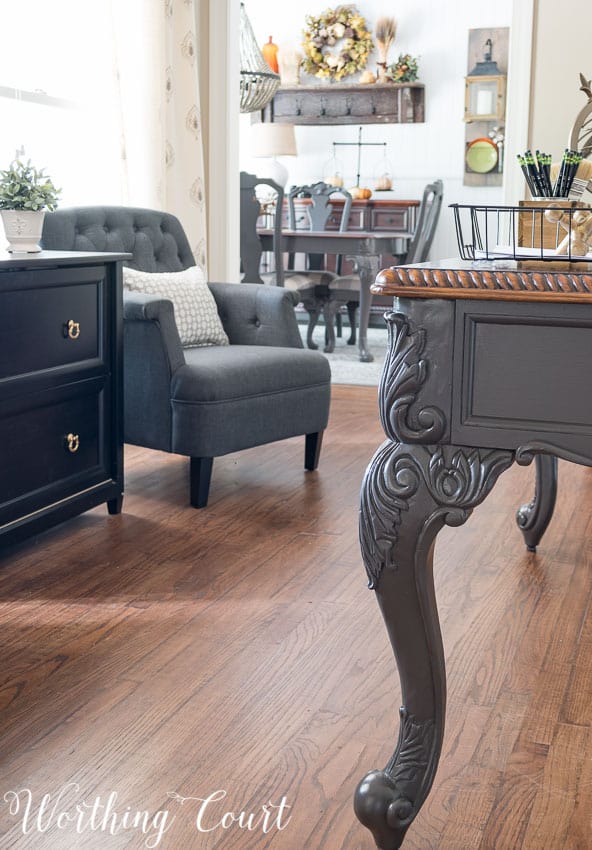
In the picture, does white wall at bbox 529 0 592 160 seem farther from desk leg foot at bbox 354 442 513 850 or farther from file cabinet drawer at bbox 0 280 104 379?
desk leg foot at bbox 354 442 513 850

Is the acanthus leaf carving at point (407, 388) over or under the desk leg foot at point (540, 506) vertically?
over

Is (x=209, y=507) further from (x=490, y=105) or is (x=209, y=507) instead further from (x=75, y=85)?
(x=490, y=105)

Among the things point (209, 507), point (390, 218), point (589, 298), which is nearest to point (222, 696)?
point (589, 298)

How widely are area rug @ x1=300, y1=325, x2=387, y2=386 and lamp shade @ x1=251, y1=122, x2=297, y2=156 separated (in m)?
1.39

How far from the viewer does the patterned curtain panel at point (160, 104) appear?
4.09 meters

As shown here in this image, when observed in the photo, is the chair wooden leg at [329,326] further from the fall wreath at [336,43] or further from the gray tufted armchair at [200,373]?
the gray tufted armchair at [200,373]

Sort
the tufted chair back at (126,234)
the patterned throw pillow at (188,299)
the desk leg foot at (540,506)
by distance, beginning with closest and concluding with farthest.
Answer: the desk leg foot at (540,506) < the tufted chair back at (126,234) < the patterned throw pillow at (188,299)

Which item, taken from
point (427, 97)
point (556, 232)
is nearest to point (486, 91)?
point (427, 97)

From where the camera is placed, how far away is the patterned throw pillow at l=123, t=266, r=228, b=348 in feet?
11.1

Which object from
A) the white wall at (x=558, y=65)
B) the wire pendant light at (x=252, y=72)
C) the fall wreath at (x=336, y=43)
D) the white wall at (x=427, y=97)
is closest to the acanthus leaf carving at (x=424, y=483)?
the white wall at (x=558, y=65)

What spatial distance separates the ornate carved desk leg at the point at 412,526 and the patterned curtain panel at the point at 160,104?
3.09m

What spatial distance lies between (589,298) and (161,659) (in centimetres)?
122

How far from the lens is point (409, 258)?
7.13 m
